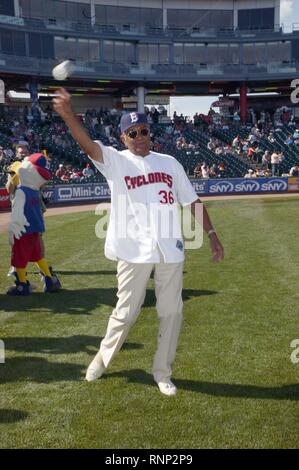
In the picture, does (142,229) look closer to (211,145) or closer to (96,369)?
(96,369)

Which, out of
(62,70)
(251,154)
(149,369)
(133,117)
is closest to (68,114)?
(62,70)

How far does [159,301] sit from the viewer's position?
4.26 m

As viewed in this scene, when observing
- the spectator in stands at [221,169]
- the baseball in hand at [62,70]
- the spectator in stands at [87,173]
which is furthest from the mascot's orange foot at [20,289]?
the spectator in stands at [221,169]

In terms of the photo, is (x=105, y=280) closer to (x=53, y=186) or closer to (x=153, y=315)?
(x=153, y=315)

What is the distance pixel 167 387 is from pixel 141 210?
5.00 feet

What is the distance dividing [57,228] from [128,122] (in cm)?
1214

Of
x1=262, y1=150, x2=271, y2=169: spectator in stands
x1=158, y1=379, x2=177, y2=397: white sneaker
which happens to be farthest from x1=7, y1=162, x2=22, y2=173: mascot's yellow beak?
x1=262, y1=150, x2=271, y2=169: spectator in stands

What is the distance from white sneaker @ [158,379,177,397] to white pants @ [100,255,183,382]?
1.7 inches

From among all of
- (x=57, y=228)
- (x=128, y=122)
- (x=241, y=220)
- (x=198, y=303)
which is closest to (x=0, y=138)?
(x=57, y=228)

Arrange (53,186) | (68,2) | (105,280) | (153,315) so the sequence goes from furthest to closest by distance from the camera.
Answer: (68,2) < (53,186) < (105,280) < (153,315)

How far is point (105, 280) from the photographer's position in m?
8.70

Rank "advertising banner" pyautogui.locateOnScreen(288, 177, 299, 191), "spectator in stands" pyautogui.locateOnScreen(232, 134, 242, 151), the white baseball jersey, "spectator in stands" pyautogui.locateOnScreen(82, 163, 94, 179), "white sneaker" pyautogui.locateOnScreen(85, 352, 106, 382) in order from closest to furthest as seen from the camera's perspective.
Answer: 1. the white baseball jersey
2. "white sneaker" pyautogui.locateOnScreen(85, 352, 106, 382)
3. "spectator in stands" pyautogui.locateOnScreen(82, 163, 94, 179)
4. "advertising banner" pyautogui.locateOnScreen(288, 177, 299, 191)
5. "spectator in stands" pyautogui.locateOnScreen(232, 134, 242, 151)

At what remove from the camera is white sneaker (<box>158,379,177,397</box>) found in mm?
4229

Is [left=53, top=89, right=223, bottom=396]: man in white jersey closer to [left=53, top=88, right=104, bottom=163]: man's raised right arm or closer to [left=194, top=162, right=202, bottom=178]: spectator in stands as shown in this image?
[left=53, top=88, right=104, bottom=163]: man's raised right arm
